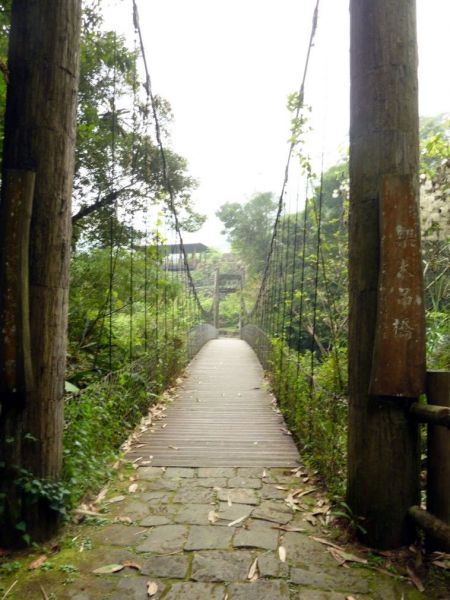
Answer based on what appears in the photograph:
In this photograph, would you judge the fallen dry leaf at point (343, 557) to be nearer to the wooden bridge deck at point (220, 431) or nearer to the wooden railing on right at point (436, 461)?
the wooden railing on right at point (436, 461)

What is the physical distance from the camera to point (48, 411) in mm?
1831

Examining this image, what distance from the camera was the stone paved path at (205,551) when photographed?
151cm

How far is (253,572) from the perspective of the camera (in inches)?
64.1

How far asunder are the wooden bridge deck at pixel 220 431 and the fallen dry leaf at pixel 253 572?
118 cm

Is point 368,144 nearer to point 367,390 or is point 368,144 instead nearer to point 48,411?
point 367,390

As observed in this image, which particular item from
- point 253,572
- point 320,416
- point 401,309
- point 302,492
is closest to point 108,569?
point 253,572

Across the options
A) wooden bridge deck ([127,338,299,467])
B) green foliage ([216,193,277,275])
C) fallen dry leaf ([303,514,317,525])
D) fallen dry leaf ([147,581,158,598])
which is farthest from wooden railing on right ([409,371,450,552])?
green foliage ([216,193,277,275])

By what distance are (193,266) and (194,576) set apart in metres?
24.7

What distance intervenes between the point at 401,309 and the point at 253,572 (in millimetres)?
1112

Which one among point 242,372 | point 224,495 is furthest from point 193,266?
point 224,495

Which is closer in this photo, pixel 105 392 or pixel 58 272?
pixel 58 272

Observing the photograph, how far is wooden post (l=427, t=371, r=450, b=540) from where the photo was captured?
164 centimetres

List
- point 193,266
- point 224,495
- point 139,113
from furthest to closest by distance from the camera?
point 193,266 → point 139,113 → point 224,495

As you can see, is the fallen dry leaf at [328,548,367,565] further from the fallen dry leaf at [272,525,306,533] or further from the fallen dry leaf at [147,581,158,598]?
the fallen dry leaf at [147,581,158,598]
